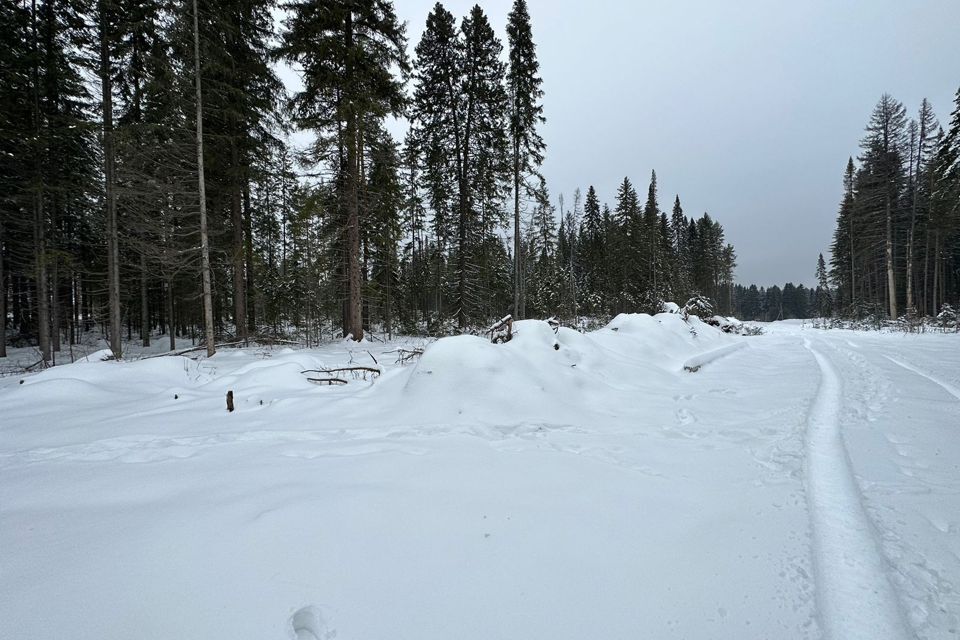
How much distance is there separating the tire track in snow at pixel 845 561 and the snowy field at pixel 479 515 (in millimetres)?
13

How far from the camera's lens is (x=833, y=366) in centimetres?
769

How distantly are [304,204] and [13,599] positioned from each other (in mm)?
11932

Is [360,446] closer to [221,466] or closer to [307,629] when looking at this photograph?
[221,466]

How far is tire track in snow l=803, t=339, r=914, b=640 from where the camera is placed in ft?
5.06

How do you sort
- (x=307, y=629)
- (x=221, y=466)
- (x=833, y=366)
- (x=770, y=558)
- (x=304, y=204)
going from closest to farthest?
(x=307, y=629) < (x=770, y=558) < (x=221, y=466) < (x=833, y=366) < (x=304, y=204)

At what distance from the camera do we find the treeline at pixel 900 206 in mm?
22203

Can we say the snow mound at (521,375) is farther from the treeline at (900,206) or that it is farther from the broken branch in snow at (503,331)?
the treeline at (900,206)

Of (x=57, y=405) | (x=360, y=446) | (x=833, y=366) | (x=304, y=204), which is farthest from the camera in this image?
(x=304, y=204)

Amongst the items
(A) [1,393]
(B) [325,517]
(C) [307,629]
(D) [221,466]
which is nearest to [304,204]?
(A) [1,393]

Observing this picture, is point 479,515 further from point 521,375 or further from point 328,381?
point 328,381

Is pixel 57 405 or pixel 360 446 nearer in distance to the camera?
pixel 360 446

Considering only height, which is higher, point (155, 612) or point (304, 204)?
point (304, 204)

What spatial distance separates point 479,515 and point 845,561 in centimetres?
210

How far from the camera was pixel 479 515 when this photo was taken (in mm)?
2352
